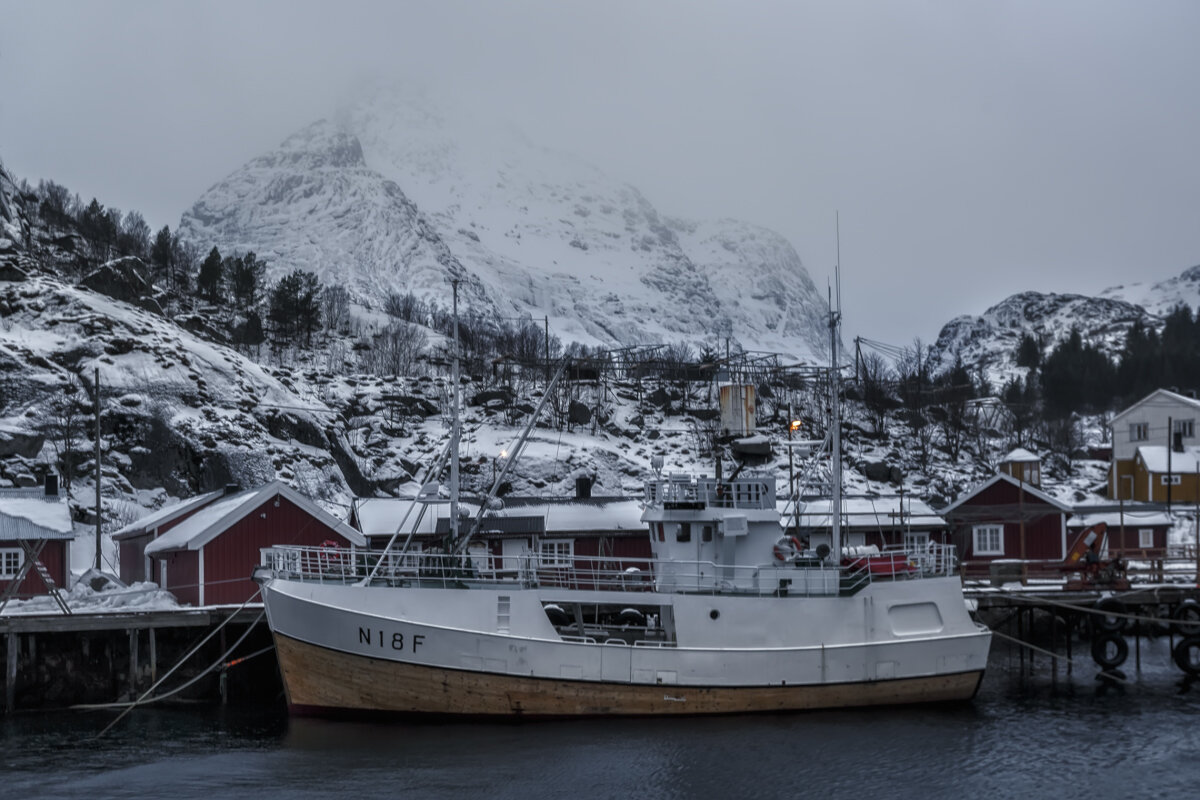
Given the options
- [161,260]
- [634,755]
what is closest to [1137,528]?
[634,755]

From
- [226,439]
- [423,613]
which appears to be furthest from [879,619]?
[226,439]

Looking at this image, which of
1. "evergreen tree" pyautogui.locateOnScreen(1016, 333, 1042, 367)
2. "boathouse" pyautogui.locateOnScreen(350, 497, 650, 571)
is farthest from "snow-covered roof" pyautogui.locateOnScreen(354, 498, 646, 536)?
"evergreen tree" pyautogui.locateOnScreen(1016, 333, 1042, 367)

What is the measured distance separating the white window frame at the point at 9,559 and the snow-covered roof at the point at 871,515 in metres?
29.9

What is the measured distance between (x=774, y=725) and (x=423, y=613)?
9.15 m

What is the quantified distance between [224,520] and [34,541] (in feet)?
22.4

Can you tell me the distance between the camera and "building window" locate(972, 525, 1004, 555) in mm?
53469

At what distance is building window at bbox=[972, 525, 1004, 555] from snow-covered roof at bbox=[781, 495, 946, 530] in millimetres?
2621

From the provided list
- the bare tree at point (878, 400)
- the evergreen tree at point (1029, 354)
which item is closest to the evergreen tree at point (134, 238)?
the bare tree at point (878, 400)

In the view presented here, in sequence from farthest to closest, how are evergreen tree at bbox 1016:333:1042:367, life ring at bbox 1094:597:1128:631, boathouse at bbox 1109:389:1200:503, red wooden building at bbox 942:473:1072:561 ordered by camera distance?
evergreen tree at bbox 1016:333:1042:367
boathouse at bbox 1109:389:1200:503
red wooden building at bbox 942:473:1072:561
life ring at bbox 1094:597:1128:631

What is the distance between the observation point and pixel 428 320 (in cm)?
14538

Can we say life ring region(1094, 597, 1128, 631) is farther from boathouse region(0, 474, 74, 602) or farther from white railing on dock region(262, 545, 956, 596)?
boathouse region(0, 474, 74, 602)

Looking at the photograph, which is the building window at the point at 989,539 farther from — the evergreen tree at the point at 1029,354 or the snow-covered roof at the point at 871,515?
the evergreen tree at the point at 1029,354

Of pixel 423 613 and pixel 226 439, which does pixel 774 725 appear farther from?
pixel 226 439

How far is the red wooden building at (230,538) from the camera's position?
39.0 m
